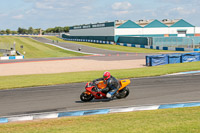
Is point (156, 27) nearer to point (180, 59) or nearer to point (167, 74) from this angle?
point (180, 59)

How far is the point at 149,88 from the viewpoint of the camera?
58.7 feet

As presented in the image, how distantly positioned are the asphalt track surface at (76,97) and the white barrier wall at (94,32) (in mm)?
66412

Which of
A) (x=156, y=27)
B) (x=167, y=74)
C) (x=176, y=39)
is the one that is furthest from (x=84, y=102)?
(x=156, y=27)

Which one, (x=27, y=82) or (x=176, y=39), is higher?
(x=176, y=39)

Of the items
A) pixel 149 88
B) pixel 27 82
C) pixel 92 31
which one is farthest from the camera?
pixel 92 31

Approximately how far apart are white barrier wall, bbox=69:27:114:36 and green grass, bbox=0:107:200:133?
2925 inches

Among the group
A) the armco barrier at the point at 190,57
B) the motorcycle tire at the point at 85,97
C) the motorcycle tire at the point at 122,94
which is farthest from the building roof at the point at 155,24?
the motorcycle tire at the point at 85,97

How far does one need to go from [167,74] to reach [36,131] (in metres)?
17.6

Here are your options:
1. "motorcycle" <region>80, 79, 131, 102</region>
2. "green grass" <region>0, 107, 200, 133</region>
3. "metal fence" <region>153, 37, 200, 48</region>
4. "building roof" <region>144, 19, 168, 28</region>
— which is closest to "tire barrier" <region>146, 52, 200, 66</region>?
"motorcycle" <region>80, 79, 131, 102</region>

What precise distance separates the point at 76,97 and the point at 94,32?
88090 millimetres

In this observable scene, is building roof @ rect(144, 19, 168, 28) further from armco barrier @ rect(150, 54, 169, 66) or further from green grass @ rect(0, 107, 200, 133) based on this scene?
green grass @ rect(0, 107, 200, 133)

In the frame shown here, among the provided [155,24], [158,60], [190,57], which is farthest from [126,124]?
[155,24]

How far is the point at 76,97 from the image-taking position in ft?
52.5

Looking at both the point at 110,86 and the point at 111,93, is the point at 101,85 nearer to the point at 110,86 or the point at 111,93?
the point at 110,86
